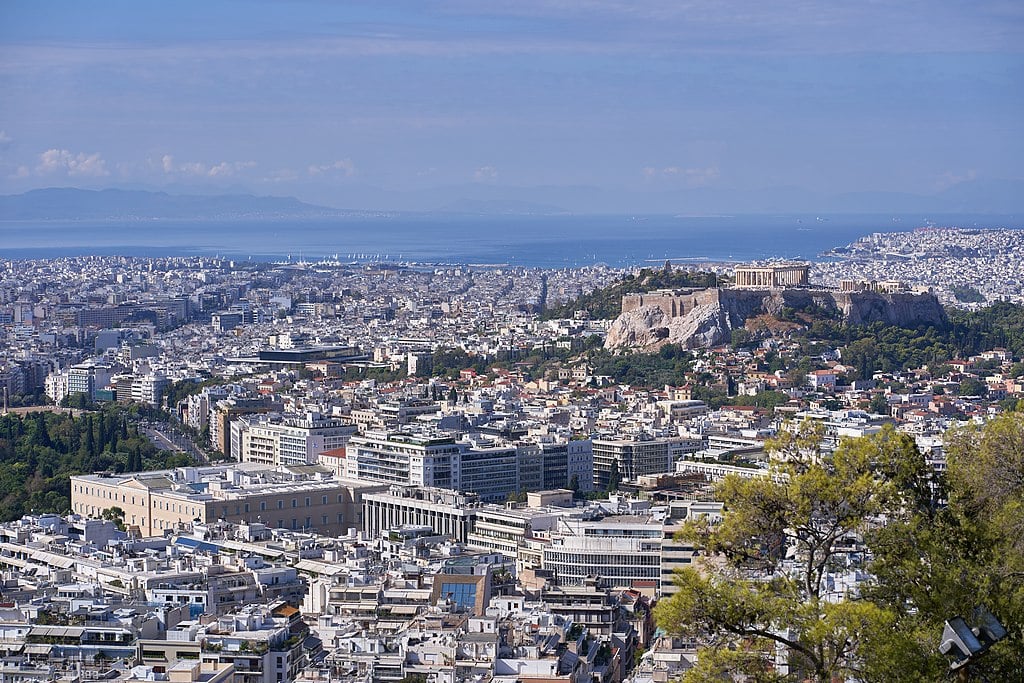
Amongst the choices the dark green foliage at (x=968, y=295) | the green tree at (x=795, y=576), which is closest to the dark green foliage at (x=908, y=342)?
the dark green foliage at (x=968, y=295)

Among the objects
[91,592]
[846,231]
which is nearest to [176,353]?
[91,592]

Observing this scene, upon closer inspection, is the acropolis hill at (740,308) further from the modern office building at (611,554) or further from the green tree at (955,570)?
the green tree at (955,570)

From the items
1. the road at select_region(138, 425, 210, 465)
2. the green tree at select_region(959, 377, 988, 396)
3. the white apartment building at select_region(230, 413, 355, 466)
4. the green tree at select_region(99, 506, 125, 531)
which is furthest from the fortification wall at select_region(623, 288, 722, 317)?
the green tree at select_region(99, 506, 125, 531)

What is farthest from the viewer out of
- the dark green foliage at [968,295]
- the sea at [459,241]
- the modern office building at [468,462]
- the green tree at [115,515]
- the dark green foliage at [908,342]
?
the sea at [459,241]

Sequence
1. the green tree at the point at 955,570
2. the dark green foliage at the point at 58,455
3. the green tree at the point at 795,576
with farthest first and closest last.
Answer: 1. the dark green foliage at the point at 58,455
2. the green tree at the point at 955,570
3. the green tree at the point at 795,576

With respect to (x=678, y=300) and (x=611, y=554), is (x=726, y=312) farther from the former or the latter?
(x=611, y=554)

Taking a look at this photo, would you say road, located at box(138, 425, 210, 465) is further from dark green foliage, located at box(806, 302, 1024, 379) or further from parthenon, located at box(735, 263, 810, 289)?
parthenon, located at box(735, 263, 810, 289)

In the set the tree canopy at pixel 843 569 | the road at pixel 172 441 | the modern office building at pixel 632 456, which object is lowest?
the road at pixel 172 441
